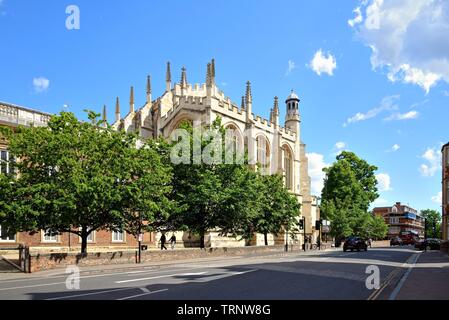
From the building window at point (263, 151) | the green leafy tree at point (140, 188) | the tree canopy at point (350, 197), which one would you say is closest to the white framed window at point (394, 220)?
the tree canopy at point (350, 197)

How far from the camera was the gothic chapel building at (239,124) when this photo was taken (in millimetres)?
51625

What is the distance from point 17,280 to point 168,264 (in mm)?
8739

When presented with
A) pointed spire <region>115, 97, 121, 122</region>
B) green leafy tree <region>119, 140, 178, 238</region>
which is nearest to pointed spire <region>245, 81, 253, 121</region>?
pointed spire <region>115, 97, 121, 122</region>

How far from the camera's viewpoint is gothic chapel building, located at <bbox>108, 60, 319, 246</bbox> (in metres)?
51.6

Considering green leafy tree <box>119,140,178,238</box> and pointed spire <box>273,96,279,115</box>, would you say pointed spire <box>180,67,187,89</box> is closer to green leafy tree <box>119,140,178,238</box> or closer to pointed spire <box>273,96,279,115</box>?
pointed spire <box>273,96,279,115</box>

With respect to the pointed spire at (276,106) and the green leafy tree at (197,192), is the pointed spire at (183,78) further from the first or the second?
the green leafy tree at (197,192)

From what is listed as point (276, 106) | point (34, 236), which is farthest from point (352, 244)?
point (34, 236)

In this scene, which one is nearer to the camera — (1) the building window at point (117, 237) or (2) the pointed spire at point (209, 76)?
(1) the building window at point (117, 237)

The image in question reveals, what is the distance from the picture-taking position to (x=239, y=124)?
2195 inches

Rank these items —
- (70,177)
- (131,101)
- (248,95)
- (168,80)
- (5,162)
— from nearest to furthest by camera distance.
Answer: (70,177) < (5,162) < (248,95) < (168,80) < (131,101)

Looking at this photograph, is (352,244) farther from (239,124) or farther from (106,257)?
(106,257)
